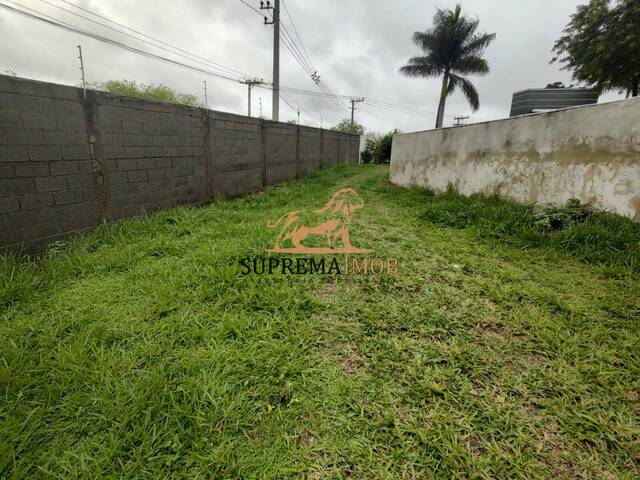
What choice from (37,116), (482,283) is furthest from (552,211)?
(37,116)

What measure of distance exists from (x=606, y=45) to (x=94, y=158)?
1637 cm

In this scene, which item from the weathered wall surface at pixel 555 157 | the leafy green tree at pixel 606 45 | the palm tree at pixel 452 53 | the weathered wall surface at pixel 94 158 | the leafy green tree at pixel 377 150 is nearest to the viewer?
the weathered wall surface at pixel 94 158

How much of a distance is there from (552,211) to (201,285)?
415cm

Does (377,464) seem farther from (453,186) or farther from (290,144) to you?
(290,144)

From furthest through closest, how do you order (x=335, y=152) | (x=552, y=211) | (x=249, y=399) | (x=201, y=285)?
(x=335, y=152) → (x=552, y=211) → (x=201, y=285) → (x=249, y=399)

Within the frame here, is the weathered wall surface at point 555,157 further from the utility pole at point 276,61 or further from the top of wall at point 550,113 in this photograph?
the utility pole at point 276,61

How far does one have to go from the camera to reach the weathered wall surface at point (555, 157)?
294 cm

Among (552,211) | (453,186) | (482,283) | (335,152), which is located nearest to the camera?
(482,283)

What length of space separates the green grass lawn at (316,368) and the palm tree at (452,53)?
16665mm

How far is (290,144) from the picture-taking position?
26.8 ft

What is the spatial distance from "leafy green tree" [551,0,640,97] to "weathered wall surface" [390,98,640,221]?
34.2ft
